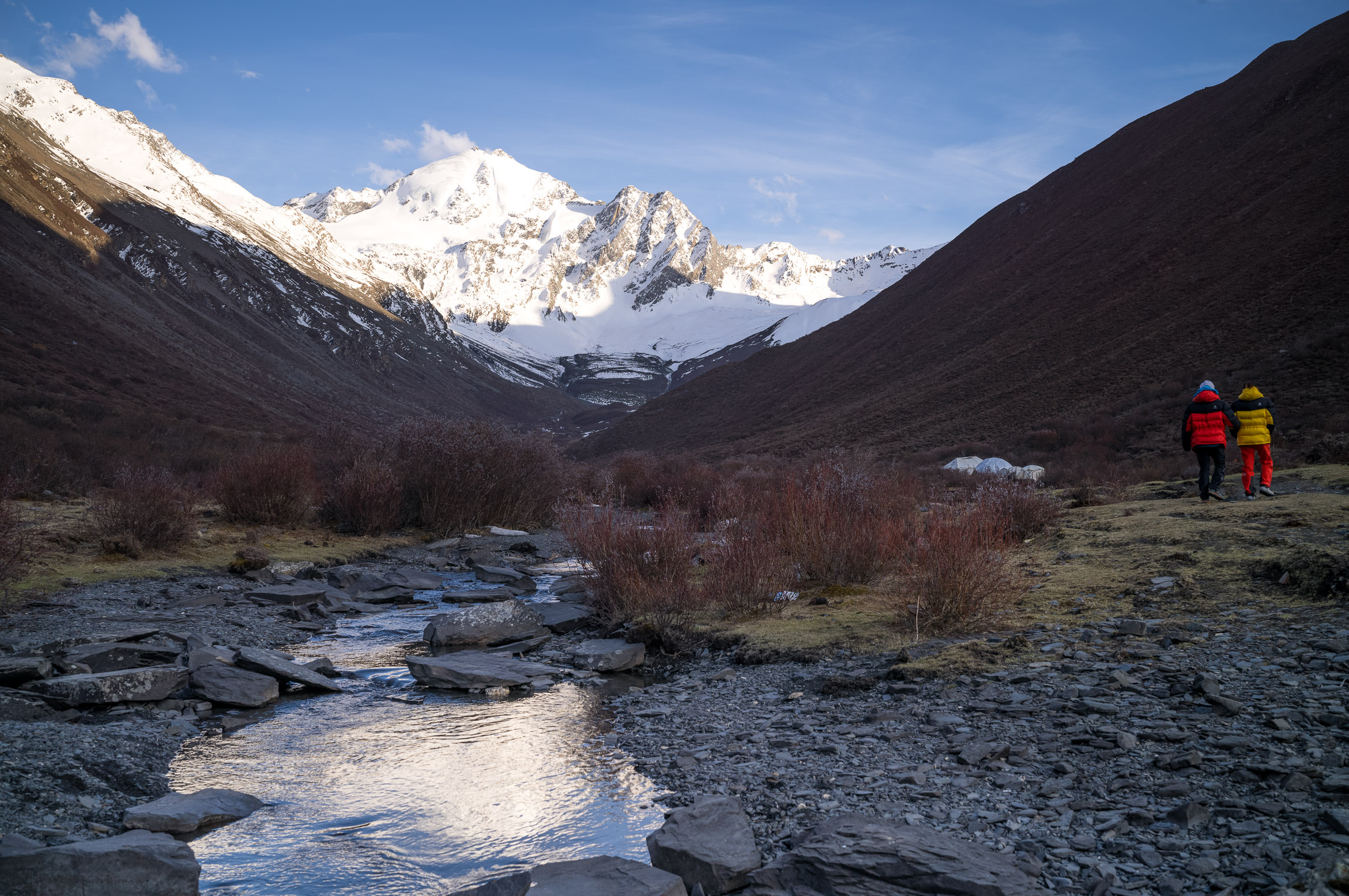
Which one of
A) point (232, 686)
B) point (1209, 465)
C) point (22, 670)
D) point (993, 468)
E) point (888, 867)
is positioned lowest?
point (232, 686)

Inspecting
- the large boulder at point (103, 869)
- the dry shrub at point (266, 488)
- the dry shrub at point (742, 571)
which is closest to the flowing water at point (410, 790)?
the large boulder at point (103, 869)

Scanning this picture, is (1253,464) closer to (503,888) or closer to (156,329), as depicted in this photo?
(503,888)

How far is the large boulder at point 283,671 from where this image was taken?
24.0ft

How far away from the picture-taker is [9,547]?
878cm

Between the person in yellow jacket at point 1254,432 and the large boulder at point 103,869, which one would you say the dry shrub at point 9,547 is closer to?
the large boulder at point 103,869

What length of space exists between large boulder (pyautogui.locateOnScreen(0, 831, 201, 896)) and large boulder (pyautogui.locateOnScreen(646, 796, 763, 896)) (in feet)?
7.88

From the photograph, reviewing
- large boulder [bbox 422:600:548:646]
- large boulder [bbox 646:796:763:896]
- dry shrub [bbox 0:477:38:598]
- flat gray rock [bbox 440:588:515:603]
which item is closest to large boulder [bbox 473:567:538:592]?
flat gray rock [bbox 440:588:515:603]

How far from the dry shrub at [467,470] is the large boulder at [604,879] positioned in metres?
16.7

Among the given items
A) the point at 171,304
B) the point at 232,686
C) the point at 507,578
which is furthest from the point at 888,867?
the point at 171,304

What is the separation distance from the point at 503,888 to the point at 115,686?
4.87 meters

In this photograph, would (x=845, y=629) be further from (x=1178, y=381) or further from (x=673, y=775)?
(x=1178, y=381)

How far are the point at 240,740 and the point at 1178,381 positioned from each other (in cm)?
3625

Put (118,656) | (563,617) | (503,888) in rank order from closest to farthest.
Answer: (503,888) → (118,656) → (563,617)

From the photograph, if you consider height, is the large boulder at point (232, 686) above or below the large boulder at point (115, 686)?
below
